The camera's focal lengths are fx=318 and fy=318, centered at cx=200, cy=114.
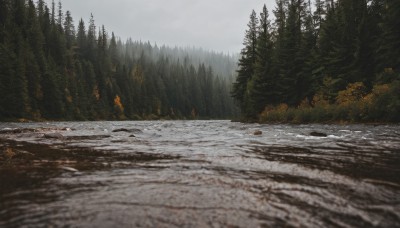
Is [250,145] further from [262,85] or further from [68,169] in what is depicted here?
[262,85]

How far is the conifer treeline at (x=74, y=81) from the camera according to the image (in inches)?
2104

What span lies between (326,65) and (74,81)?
60.8 m

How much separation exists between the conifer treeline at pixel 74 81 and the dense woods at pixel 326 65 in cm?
3595

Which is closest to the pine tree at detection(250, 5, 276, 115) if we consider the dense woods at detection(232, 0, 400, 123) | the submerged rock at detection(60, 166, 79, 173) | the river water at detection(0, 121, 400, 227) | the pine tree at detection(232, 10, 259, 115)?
the dense woods at detection(232, 0, 400, 123)

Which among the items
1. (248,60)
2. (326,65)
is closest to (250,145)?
(326,65)

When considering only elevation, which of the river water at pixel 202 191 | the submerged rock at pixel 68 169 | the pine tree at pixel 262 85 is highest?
the pine tree at pixel 262 85

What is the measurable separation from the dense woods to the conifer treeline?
1415 inches

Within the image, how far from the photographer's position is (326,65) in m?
38.3

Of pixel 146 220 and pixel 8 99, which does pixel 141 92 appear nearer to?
pixel 8 99

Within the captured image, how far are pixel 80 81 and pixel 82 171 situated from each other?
82039mm

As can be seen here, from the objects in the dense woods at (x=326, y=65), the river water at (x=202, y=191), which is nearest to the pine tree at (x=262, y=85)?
the dense woods at (x=326, y=65)

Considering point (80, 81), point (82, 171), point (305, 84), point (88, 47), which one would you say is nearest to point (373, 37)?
point (305, 84)

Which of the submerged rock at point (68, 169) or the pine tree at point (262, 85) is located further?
the pine tree at point (262, 85)

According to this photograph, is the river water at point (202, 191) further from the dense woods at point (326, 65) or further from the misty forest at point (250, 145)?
the dense woods at point (326, 65)
